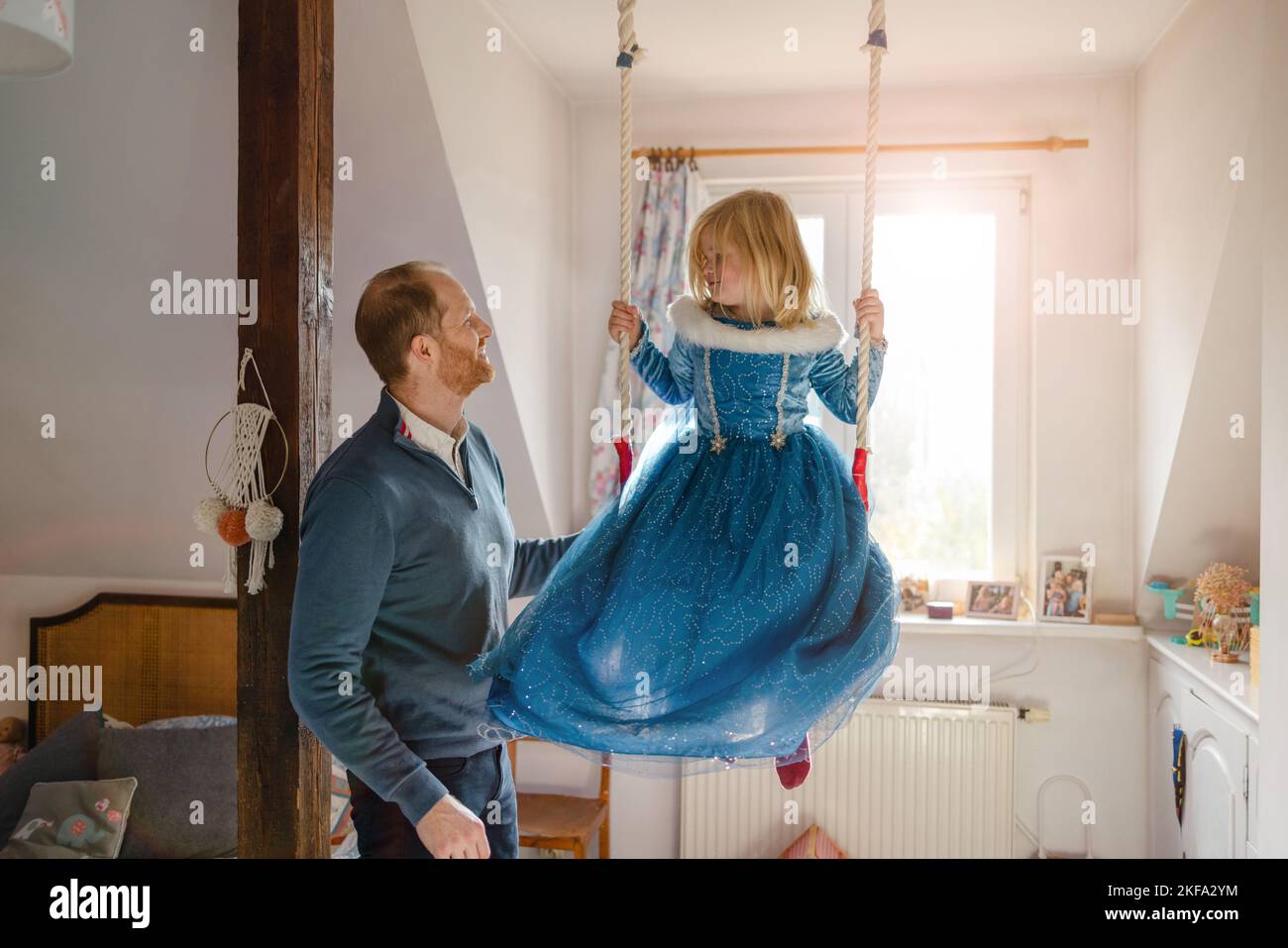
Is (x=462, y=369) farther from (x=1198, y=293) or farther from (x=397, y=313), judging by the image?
(x=1198, y=293)

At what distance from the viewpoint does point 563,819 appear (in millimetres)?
3439

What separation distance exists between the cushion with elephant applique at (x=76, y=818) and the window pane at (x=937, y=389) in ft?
8.23

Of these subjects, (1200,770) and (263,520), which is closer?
(263,520)

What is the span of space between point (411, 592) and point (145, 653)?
7.02 ft

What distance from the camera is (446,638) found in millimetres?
1617

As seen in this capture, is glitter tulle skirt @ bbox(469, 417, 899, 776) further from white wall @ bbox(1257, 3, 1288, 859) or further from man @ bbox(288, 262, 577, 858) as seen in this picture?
white wall @ bbox(1257, 3, 1288, 859)

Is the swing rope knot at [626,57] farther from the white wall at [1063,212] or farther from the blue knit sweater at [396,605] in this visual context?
the white wall at [1063,212]

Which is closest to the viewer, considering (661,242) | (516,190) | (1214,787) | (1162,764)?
(1214,787)

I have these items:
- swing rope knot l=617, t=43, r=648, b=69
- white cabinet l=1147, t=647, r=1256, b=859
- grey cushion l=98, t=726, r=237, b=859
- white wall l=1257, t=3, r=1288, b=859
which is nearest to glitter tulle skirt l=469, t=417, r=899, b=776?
swing rope knot l=617, t=43, r=648, b=69

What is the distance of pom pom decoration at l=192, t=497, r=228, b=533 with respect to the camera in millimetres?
Answer: 1723

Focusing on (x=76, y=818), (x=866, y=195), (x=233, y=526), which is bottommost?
(x=76, y=818)

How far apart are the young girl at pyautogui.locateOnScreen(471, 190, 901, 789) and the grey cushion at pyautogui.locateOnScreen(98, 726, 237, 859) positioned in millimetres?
1787

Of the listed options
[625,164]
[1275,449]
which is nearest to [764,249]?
[625,164]
